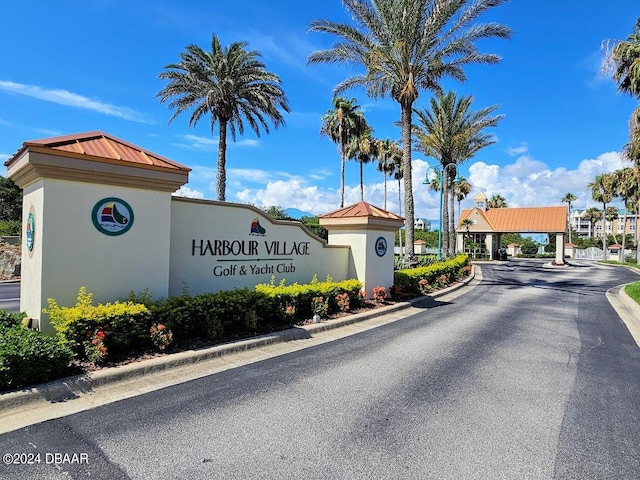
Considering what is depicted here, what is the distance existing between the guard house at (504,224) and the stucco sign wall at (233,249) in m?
36.7

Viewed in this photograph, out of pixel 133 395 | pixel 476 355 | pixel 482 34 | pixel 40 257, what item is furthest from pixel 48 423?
pixel 482 34

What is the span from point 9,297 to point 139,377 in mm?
12340

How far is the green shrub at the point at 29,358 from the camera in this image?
13.8 feet

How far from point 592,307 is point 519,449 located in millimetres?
11863

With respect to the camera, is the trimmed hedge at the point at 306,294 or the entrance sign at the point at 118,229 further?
the trimmed hedge at the point at 306,294

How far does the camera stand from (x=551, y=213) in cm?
4109

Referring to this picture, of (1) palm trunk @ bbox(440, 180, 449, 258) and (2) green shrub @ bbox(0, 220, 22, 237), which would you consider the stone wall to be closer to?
Result: (2) green shrub @ bbox(0, 220, 22, 237)

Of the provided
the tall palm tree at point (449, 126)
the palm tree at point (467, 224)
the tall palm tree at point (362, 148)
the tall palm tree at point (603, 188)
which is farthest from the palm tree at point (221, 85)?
the tall palm tree at point (603, 188)

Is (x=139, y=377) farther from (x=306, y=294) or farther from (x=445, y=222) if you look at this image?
(x=445, y=222)

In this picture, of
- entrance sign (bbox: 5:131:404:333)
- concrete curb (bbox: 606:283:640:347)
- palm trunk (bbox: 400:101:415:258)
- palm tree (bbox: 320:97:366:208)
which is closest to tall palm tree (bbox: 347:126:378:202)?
palm tree (bbox: 320:97:366:208)

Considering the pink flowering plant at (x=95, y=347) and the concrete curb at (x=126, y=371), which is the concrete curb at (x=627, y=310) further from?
the pink flowering plant at (x=95, y=347)

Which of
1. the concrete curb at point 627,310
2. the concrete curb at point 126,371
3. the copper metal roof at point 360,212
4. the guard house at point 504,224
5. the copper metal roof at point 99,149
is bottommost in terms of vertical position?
the concrete curb at point 627,310

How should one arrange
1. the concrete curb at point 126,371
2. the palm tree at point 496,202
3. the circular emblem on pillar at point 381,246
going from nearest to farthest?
the concrete curb at point 126,371, the circular emblem on pillar at point 381,246, the palm tree at point 496,202

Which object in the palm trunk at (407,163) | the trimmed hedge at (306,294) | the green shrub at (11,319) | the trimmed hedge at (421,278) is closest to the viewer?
the green shrub at (11,319)
